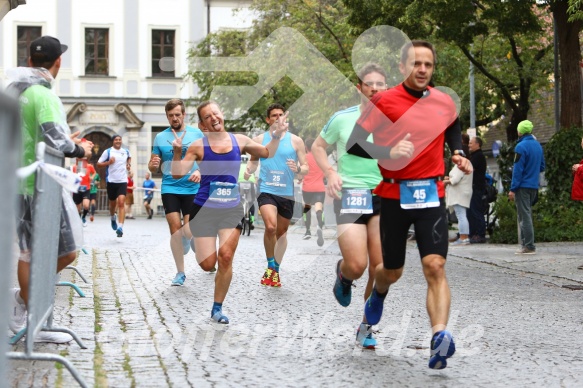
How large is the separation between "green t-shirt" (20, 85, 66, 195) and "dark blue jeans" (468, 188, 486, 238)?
A: 13.3 metres

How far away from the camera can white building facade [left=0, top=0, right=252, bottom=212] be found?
44938 millimetres

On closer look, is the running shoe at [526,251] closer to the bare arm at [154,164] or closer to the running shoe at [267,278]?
the running shoe at [267,278]

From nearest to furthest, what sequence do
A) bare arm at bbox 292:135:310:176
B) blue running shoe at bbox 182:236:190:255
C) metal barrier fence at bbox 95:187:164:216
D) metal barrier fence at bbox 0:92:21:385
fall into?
metal barrier fence at bbox 0:92:21:385 → blue running shoe at bbox 182:236:190:255 → bare arm at bbox 292:135:310:176 → metal barrier fence at bbox 95:187:164:216

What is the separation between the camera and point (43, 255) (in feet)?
19.2

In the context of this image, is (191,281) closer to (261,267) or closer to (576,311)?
(261,267)

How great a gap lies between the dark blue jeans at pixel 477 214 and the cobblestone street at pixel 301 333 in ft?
17.9

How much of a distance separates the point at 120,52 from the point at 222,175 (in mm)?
38521

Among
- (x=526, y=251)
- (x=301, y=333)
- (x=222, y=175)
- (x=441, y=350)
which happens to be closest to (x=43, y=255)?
(x=441, y=350)

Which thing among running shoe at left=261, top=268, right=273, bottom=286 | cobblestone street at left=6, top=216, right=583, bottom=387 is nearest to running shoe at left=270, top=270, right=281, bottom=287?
running shoe at left=261, top=268, right=273, bottom=286

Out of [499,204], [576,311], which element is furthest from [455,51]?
[576,311]

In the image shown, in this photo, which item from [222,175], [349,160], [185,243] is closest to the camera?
[349,160]

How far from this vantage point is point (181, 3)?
152 feet

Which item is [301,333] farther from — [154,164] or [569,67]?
[569,67]

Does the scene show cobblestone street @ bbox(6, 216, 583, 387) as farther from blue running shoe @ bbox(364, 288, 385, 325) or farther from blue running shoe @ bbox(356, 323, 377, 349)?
blue running shoe @ bbox(364, 288, 385, 325)
